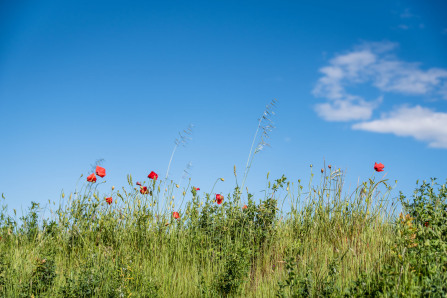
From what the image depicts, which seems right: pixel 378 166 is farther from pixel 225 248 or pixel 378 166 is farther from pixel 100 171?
pixel 100 171

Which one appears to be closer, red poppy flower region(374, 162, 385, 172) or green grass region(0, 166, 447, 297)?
green grass region(0, 166, 447, 297)

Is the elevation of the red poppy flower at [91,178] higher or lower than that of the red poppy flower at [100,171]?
lower

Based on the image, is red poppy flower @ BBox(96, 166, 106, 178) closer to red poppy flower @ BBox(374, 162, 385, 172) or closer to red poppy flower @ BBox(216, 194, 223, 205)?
red poppy flower @ BBox(216, 194, 223, 205)

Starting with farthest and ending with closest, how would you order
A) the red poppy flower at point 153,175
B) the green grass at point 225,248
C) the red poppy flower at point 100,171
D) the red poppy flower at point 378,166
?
1. the red poppy flower at point 100,171
2. the red poppy flower at point 153,175
3. the red poppy flower at point 378,166
4. the green grass at point 225,248

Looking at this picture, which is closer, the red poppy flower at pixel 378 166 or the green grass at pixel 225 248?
the green grass at pixel 225 248

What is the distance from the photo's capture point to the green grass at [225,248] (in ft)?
11.8

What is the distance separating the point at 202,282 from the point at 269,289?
0.81 metres

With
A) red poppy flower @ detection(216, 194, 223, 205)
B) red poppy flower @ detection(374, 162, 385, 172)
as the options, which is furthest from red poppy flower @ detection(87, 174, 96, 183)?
red poppy flower @ detection(374, 162, 385, 172)

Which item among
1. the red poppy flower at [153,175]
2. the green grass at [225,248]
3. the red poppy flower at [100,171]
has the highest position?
the red poppy flower at [100,171]

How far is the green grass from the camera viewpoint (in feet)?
11.8

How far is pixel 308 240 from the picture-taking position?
543 centimetres

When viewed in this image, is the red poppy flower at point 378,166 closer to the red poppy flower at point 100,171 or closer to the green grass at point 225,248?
the green grass at point 225,248

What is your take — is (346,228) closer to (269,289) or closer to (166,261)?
(269,289)

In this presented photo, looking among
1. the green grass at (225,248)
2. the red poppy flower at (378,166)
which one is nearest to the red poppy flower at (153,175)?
the green grass at (225,248)
